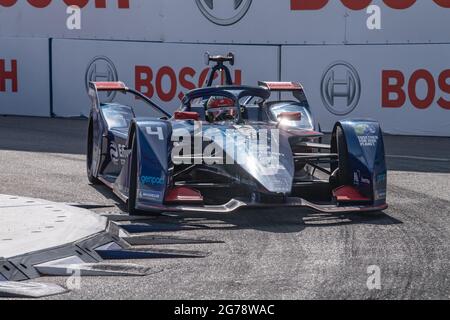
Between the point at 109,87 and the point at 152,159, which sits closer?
the point at 152,159

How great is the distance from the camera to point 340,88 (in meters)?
15.9

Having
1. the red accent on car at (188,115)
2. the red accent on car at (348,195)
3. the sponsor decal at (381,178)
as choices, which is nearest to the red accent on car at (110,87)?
the red accent on car at (188,115)

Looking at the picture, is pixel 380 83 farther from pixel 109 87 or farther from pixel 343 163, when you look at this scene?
pixel 343 163

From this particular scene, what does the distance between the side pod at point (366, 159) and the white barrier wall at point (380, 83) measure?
5745mm

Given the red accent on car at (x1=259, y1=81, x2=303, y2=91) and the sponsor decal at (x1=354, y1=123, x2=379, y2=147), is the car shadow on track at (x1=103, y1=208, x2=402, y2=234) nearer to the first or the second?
the sponsor decal at (x1=354, y1=123, x2=379, y2=147)

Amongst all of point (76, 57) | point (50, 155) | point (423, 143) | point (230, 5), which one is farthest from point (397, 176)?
point (76, 57)

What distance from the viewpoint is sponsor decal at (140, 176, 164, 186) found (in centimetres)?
892

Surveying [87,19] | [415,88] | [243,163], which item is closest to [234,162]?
[243,163]

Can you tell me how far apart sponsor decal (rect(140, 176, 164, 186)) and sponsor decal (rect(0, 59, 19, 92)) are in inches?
389

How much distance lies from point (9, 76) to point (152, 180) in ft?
33.0

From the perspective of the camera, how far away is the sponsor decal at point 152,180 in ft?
29.3

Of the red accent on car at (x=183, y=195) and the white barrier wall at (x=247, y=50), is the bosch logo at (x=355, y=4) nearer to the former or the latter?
the white barrier wall at (x=247, y=50)

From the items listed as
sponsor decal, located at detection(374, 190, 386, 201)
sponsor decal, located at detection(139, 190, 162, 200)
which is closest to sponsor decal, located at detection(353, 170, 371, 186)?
sponsor decal, located at detection(374, 190, 386, 201)
